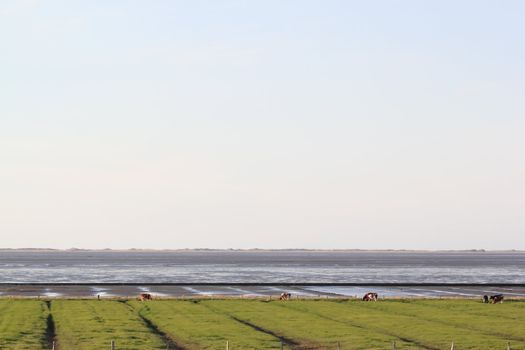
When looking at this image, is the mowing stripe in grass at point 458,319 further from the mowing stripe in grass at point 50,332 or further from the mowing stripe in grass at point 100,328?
the mowing stripe in grass at point 50,332

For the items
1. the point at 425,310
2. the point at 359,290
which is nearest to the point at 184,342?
the point at 425,310

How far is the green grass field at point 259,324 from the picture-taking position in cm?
6144

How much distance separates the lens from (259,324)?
2975 inches

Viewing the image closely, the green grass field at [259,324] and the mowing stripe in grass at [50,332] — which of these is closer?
the mowing stripe in grass at [50,332]

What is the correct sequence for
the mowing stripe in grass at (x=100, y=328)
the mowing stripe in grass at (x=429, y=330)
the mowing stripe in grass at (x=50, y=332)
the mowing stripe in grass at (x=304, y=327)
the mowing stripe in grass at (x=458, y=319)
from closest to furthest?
1. the mowing stripe in grass at (x=100, y=328)
2. the mowing stripe in grass at (x=50, y=332)
3. the mowing stripe in grass at (x=429, y=330)
4. the mowing stripe in grass at (x=304, y=327)
5. the mowing stripe in grass at (x=458, y=319)

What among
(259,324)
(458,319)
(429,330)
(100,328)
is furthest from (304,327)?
(100,328)

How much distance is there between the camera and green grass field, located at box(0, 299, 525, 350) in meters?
61.4

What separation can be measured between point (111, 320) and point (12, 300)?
30446 millimetres

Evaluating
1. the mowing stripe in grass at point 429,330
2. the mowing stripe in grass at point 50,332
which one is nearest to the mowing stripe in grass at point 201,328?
the mowing stripe in grass at point 50,332

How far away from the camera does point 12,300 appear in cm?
10269

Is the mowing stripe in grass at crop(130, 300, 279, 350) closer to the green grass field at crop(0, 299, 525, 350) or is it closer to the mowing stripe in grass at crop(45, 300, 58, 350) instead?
the green grass field at crop(0, 299, 525, 350)

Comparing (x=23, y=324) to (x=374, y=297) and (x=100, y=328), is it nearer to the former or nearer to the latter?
(x=100, y=328)

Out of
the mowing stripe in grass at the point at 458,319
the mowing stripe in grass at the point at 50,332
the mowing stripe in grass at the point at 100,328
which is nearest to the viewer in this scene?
the mowing stripe in grass at the point at 100,328

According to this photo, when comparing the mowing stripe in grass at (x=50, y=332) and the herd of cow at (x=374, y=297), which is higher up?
the herd of cow at (x=374, y=297)
